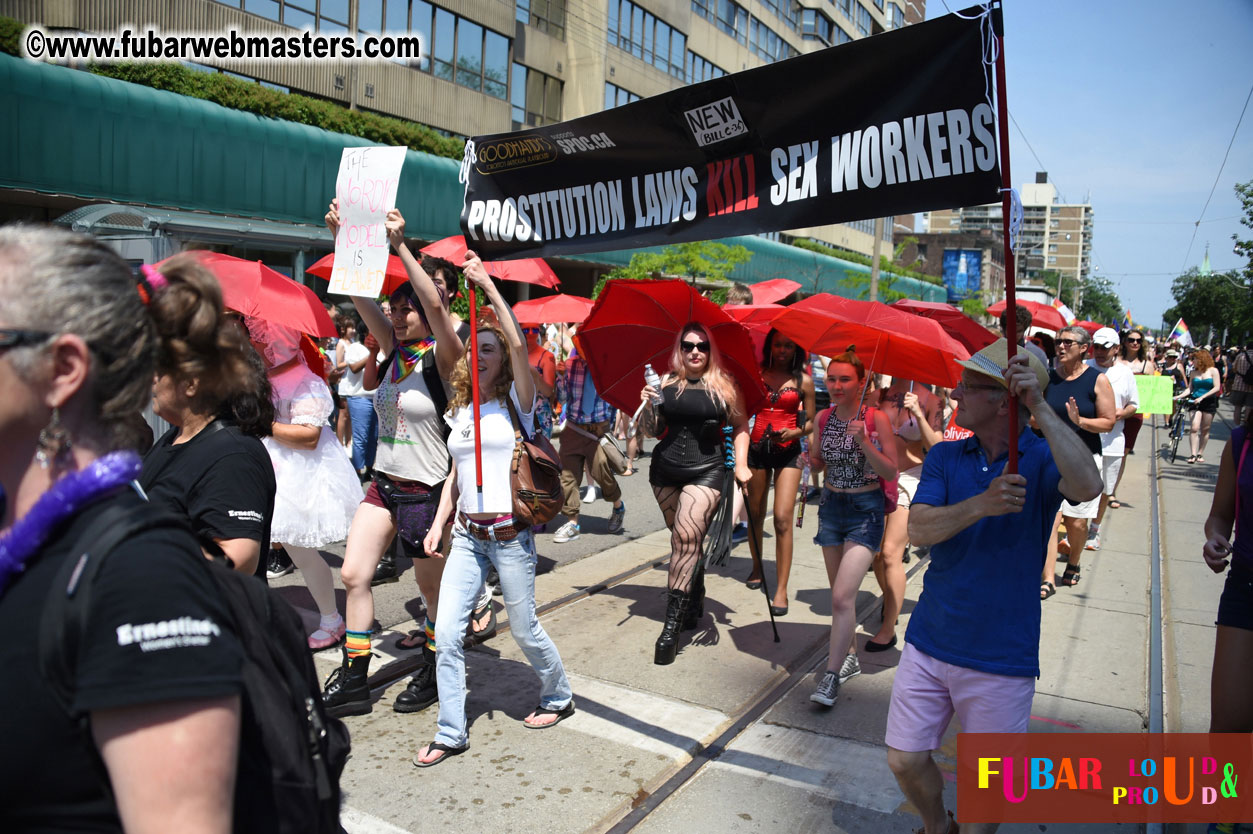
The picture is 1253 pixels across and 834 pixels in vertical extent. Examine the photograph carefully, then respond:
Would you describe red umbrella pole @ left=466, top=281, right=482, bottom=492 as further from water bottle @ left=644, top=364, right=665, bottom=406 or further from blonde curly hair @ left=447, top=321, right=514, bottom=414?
water bottle @ left=644, top=364, right=665, bottom=406

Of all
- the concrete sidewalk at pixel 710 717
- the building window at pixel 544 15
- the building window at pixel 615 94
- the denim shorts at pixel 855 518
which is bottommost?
the concrete sidewalk at pixel 710 717

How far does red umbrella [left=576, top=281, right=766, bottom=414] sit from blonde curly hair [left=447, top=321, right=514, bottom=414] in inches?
66.8

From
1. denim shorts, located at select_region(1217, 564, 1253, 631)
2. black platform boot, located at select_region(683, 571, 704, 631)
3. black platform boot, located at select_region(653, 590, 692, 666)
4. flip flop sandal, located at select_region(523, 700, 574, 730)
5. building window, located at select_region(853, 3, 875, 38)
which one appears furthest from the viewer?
building window, located at select_region(853, 3, 875, 38)

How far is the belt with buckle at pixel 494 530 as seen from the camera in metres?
4.20

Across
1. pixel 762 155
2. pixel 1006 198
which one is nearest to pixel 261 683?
pixel 1006 198

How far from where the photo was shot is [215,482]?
2.80 metres

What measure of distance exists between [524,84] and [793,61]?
92.8 feet

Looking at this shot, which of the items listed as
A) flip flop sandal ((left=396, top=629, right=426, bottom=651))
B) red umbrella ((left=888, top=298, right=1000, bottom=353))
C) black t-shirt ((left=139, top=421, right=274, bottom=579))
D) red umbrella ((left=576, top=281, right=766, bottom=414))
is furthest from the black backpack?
red umbrella ((left=888, top=298, right=1000, bottom=353))

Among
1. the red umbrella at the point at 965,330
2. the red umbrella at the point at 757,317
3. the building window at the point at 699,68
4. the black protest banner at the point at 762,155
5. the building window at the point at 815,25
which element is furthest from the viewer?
the building window at the point at 815,25

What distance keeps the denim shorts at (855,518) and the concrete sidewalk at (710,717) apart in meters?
0.85

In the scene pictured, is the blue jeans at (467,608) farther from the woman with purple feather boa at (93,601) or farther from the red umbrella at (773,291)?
the red umbrella at (773,291)

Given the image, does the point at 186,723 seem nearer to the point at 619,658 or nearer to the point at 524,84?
the point at 619,658

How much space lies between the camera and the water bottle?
5.79 metres

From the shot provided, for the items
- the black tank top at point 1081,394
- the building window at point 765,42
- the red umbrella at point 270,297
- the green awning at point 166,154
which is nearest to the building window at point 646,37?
the building window at point 765,42
